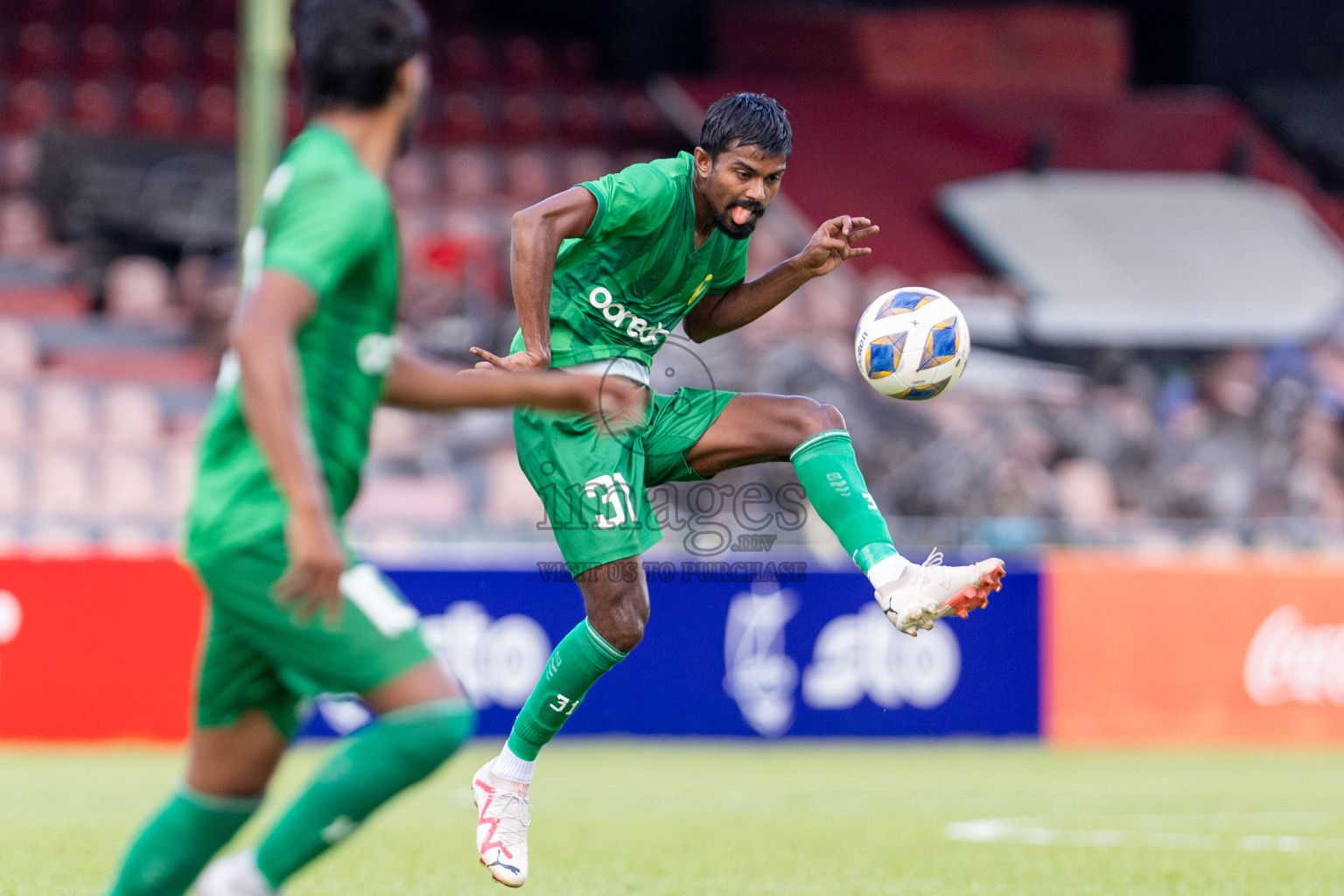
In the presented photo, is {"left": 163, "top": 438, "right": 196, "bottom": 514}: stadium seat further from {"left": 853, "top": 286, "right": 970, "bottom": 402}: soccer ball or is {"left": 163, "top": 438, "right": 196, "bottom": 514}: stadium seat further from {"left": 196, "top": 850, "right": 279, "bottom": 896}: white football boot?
{"left": 196, "top": 850, "right": 279, "bottom": 896}: white football boot

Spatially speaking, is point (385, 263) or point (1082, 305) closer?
point (385, 263)

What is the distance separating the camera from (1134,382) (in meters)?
17.3

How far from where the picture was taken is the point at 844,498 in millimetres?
4750

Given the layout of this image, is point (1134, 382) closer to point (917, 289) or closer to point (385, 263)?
point (917, 289)

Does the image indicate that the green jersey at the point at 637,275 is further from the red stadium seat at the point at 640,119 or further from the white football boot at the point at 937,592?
the red stadium seat at the point at 640,119

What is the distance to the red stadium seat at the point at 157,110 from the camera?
683 inches

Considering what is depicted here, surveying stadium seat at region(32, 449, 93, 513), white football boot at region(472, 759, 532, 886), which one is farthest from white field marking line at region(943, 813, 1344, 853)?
stadium seat at region(32, 449, 93, 513)

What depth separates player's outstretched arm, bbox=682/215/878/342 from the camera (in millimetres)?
4957

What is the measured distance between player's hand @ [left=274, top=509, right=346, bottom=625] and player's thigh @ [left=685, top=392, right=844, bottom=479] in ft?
7.14

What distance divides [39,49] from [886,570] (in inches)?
617

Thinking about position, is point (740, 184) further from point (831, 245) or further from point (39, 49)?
point (39, 49)

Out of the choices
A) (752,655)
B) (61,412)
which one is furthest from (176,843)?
(61,412)

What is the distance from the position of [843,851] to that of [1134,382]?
39.7ft

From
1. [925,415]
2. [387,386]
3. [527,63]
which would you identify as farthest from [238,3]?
[387,386]
